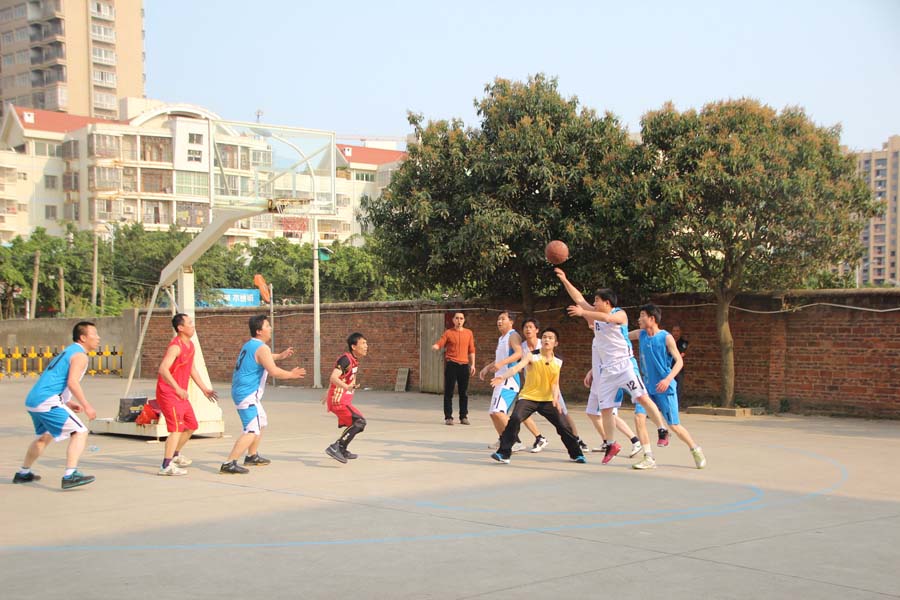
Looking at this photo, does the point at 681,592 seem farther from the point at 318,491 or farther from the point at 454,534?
the point at 318,491

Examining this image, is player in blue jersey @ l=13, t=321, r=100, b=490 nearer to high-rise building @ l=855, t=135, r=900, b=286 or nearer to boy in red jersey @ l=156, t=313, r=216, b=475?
boy in red jersey @ l=156, t=313, r=216, b=475

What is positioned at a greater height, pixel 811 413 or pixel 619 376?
pixel 619 376

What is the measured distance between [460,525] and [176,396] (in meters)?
4.19

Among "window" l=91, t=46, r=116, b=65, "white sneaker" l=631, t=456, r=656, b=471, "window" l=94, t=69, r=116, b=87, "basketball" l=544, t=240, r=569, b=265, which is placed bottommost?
"white sneaker" l=631, t=456, r=656, b=471

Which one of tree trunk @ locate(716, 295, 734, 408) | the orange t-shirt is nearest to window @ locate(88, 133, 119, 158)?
the orange t-shirt

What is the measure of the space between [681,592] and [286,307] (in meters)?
22.9

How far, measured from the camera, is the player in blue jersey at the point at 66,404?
9422 millimetres

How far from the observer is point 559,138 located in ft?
61.4

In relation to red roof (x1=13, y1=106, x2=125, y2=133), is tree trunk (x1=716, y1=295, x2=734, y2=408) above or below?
below

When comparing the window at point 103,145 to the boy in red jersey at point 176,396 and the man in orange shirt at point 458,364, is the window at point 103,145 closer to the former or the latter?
the man in orange shirt at point 458,364

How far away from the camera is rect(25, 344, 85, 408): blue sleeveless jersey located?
943 cm

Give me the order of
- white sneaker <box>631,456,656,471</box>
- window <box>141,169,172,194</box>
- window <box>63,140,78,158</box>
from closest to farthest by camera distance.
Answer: white sneaker <box>631,456,656,471</box>
window <box>141,169,172,194</box>
window <box>63,140,78,158</box>

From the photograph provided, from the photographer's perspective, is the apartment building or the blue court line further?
the apartment building

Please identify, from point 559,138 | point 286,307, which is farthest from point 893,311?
point 286,307
